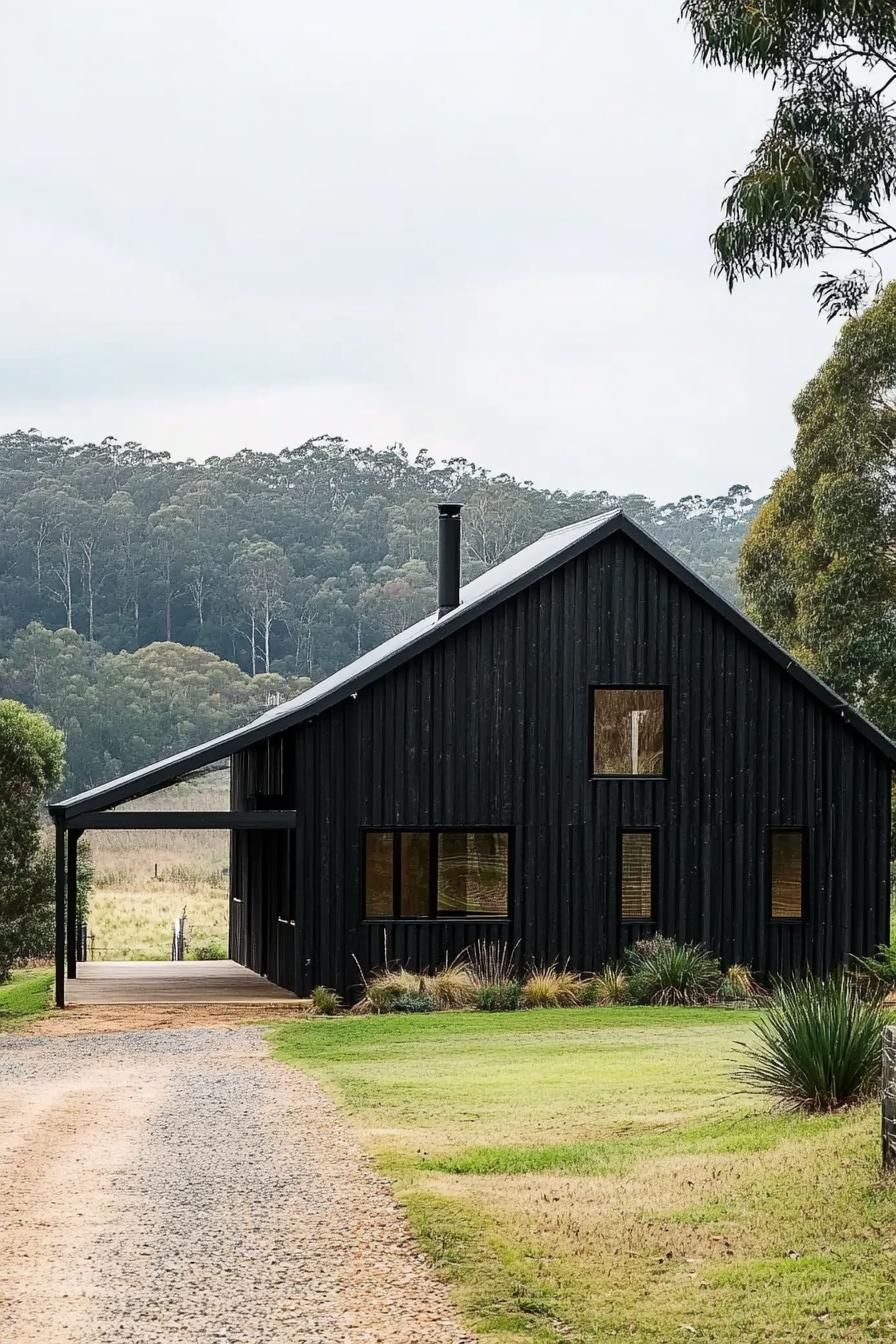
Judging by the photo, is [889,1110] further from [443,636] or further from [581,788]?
[581,788]

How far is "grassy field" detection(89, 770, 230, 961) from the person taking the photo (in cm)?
3873

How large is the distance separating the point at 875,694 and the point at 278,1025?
1723 cm

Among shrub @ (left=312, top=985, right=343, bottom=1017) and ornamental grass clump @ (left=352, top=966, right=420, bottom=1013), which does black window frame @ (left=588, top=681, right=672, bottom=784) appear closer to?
ornamental grass clump @ (left=352, top=966, right=420, bottom=1013)

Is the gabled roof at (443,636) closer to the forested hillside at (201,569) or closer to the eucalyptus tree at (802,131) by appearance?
the eucalyptus tree at (802,131)

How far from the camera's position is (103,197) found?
41.5m

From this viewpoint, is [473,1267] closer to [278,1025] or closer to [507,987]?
[278,1025]

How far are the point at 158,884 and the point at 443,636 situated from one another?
31661 millimetres

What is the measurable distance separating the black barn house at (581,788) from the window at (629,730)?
0.03 metres

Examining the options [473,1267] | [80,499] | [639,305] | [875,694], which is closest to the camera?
[473,1267]

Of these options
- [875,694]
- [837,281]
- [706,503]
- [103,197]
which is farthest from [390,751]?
[706,503]

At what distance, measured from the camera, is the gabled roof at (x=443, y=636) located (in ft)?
69.4

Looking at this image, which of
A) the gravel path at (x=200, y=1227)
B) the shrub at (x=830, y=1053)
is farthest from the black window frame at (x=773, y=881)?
the shrub at (x=830, y=1053)

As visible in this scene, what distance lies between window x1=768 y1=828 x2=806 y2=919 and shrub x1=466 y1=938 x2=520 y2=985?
377 cm

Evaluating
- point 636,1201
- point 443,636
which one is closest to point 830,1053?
point 636,1201
